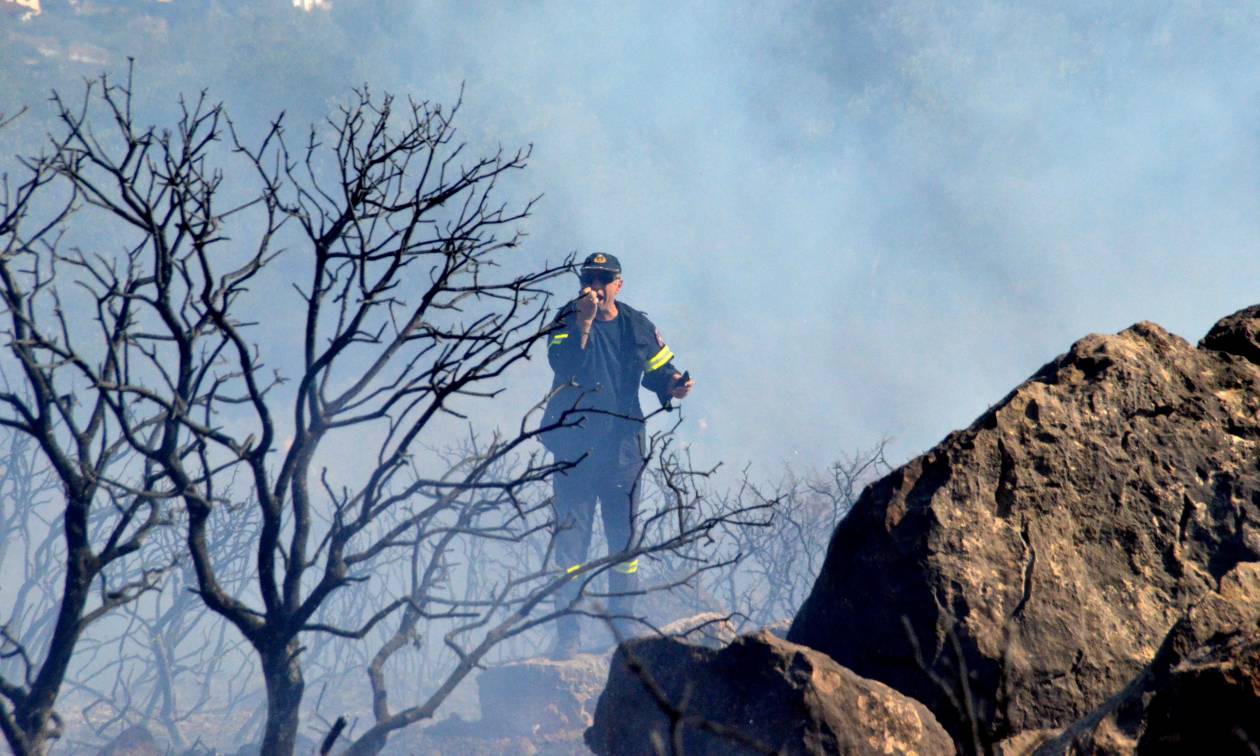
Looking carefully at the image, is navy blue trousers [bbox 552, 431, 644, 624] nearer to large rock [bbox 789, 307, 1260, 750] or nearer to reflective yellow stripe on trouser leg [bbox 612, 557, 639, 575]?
reflective yellow stripe on trouser leg [bbox 612, 557, 639, 575]

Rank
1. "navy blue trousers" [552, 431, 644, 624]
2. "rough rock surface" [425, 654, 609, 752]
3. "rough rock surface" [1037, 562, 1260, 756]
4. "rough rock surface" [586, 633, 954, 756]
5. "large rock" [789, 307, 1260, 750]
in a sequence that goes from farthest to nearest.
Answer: "rough rock surface" [425, 654, 609, 752]
"navy blue trousers" [552, 431, 644, 624]
"large rock" [789, 307, 1260, 750]
"rough rock surface" [586, 633, 954, 756]
"rough rock surface" [1037, 562, 1260, 756]

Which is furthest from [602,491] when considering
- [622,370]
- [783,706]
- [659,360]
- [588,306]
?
[783,706]

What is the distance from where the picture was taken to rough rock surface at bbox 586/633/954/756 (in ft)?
9.10

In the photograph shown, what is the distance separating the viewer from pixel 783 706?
2877 mm

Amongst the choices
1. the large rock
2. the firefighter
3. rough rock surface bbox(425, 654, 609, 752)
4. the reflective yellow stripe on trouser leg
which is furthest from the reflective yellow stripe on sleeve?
the large rock

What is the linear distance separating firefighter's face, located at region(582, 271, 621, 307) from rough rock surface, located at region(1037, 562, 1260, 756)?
7.21 m

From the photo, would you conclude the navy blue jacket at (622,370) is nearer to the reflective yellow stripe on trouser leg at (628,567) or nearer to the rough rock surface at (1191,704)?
the reflective yellow stripe on trouser leg at (628,567)

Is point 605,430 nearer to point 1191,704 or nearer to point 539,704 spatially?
point 539,704

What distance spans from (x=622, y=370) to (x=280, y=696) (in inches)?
228

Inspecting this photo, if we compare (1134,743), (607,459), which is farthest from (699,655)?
(607,459)

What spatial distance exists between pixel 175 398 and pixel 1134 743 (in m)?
3.89

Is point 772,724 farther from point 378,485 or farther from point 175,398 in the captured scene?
point 175,398

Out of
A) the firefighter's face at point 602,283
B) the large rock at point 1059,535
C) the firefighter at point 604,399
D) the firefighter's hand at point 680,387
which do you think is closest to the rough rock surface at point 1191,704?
the large rock at point 1059,535

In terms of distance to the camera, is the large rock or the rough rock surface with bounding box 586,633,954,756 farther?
the large rock
